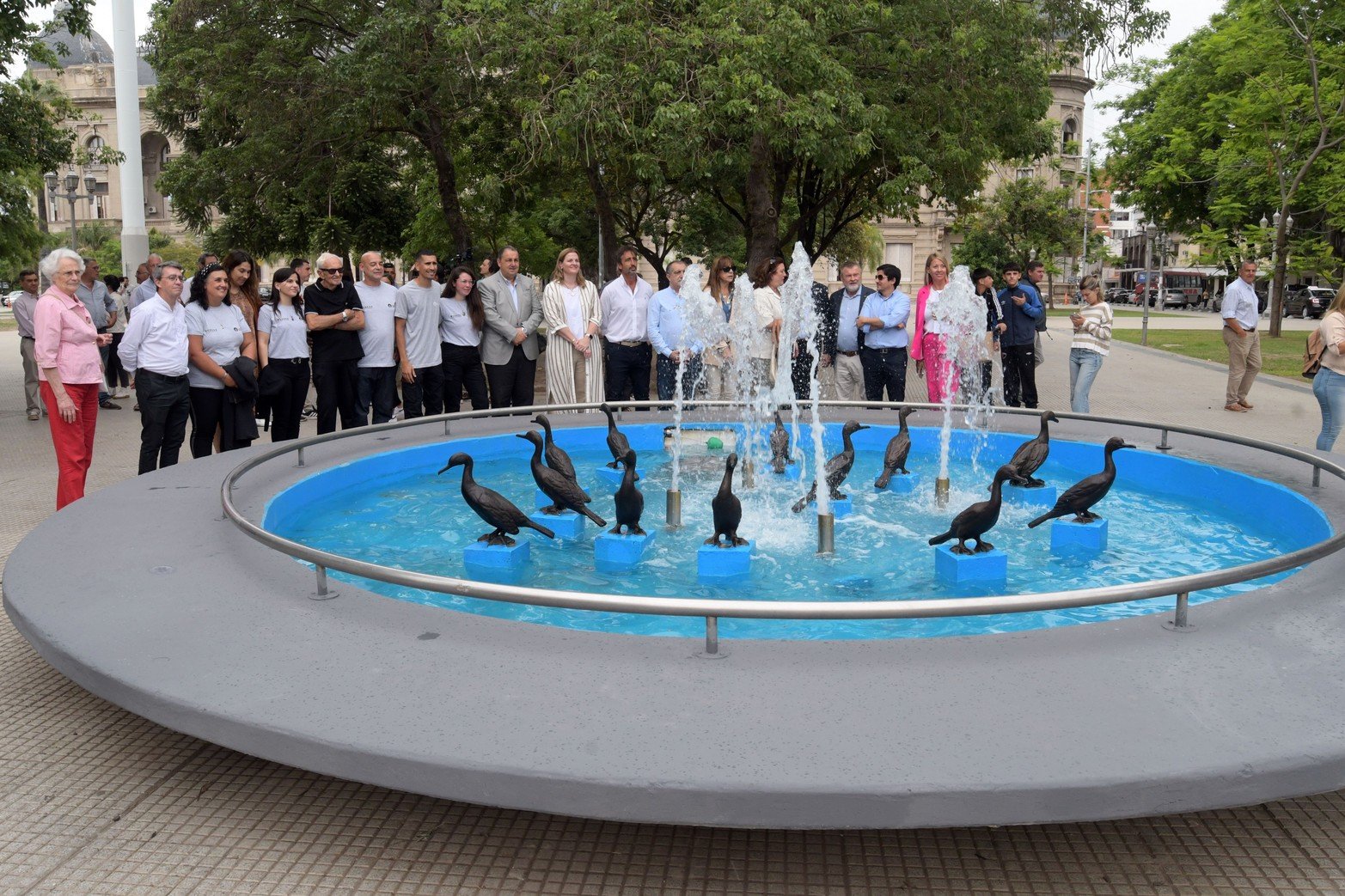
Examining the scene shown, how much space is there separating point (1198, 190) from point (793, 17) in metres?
30.9

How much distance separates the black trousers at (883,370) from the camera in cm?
1205

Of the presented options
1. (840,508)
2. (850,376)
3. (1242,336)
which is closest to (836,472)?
(840,508)

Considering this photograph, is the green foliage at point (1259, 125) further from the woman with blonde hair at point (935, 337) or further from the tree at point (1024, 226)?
the tree at point (1024, 226)

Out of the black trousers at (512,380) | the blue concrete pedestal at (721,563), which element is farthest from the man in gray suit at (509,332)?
the blue concrete pedestal at (721,563)

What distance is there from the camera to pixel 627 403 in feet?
31.5

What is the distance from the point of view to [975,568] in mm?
6543

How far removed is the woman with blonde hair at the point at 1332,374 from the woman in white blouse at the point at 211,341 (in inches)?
372

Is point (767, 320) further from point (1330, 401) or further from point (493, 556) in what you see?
point (1330, 401)

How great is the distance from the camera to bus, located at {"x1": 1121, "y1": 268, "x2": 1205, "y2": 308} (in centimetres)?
7062

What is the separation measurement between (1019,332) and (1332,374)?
11.4 feet

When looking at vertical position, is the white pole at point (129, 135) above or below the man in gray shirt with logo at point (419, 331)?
above

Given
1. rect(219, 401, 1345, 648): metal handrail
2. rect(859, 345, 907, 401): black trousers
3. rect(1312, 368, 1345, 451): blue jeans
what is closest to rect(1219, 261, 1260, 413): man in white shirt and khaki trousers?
rect(1312, 368, 1345, 451): blue jeans

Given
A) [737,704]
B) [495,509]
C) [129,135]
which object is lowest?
[737,704]

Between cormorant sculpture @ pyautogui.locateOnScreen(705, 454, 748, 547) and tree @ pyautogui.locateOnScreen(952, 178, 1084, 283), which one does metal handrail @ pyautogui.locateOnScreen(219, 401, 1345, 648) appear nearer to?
cormorant sculpture @ pyautogui.locateOnScreen(705, 454, 748, 547)
